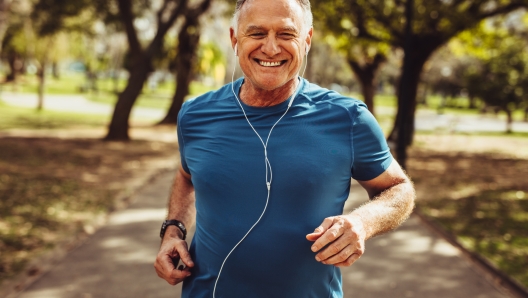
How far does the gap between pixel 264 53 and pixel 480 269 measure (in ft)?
17.4

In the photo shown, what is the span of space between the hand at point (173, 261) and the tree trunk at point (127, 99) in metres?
16.4

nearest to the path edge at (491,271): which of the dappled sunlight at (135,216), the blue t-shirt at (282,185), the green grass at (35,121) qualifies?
the dappled sunlight at (135,216)

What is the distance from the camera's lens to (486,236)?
25.4 ft

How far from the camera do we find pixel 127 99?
18031 millimetres

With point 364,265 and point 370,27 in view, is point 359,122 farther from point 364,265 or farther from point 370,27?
point 370,27

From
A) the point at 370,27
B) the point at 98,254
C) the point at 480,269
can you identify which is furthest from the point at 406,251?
the point at 370,27

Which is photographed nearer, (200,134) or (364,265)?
(200,134)

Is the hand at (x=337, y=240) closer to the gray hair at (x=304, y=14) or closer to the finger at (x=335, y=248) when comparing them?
the finger at (x=335, y=248)

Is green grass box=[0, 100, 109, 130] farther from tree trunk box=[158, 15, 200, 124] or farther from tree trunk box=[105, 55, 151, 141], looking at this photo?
tree trunk box=[105, 55, 151, 141]

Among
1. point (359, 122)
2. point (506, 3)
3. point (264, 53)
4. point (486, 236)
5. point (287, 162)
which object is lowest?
point (486, 236)

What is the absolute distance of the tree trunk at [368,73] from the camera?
27039 millimetres

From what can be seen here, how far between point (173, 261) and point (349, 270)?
4.26 metres

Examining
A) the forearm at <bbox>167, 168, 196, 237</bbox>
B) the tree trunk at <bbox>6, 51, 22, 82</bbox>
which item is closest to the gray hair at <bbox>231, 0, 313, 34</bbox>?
the forearm at <bbox>167, 168, 196, 237</bbox>

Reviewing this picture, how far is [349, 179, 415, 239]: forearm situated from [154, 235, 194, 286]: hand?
66cm
